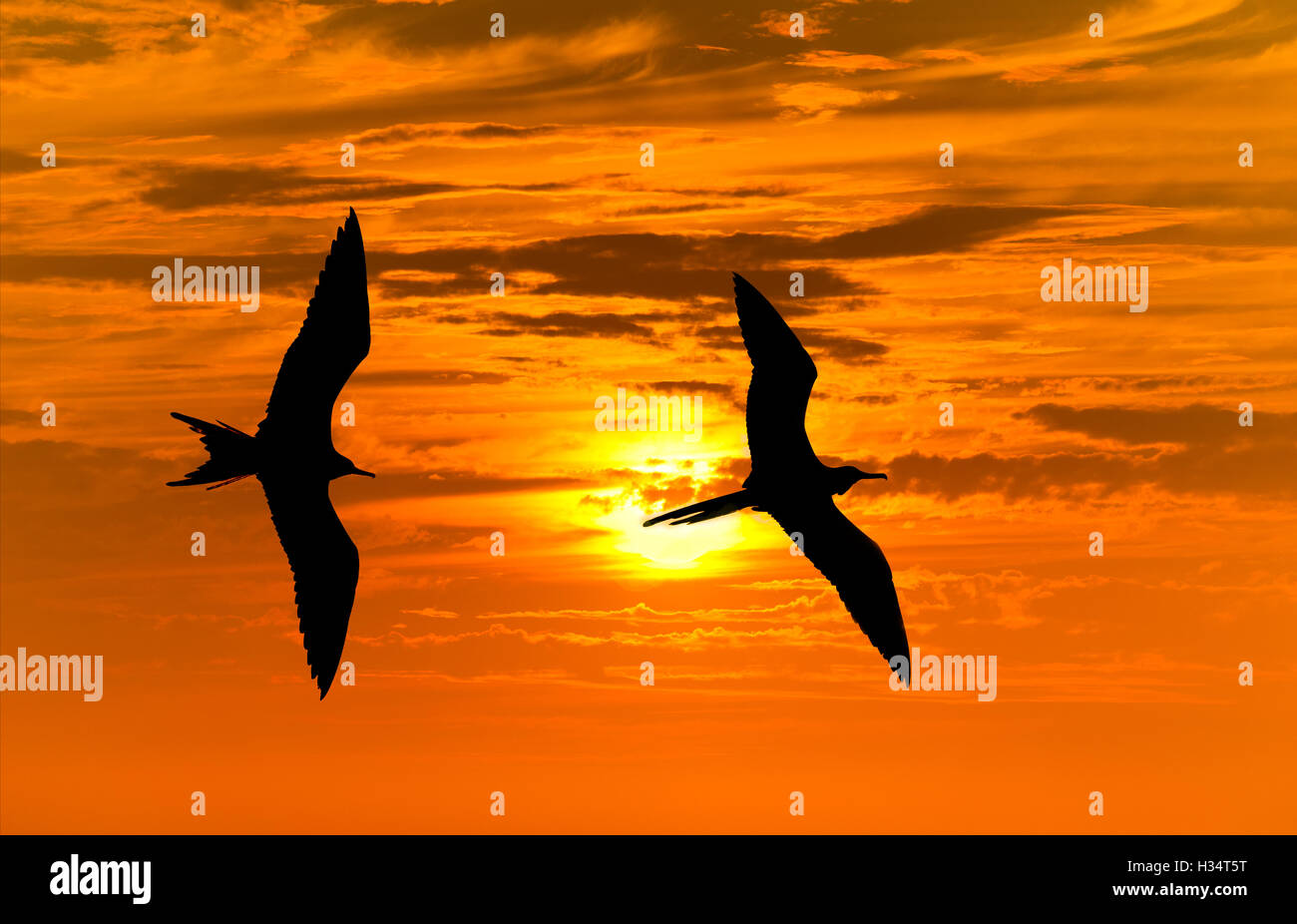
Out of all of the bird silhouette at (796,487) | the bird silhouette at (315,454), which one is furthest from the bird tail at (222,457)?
the bird silhouette at (796,487)

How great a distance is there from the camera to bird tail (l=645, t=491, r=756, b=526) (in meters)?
21.1

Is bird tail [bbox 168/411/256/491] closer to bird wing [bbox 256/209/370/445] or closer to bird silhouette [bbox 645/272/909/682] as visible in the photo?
bird wing [bbox 256/209/370/445]

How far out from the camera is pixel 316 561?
21.4m

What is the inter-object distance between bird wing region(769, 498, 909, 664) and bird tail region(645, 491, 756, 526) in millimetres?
550

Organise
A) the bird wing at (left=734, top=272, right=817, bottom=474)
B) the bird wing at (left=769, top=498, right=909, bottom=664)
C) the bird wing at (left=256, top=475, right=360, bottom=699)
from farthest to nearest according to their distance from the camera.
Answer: the bird wing at (left=769, top=498, right=909, bottom=664)
the bird wing at (left=256, top=475, right=360, bottom=699)
the bird wing at (left=734, top=272, right=817, bottom=474)

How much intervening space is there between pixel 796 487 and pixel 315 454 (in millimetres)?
7193

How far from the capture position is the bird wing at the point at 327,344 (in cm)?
2053

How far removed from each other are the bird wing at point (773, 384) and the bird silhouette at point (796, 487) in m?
0.01

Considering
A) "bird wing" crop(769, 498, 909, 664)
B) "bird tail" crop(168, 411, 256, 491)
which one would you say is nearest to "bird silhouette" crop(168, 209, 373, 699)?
"bird tail" crop(168, 411, 256, 491)

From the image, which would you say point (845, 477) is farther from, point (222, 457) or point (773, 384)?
point (222, 457)

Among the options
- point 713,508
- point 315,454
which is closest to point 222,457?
point 315,454

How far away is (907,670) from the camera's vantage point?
68.0 ft
